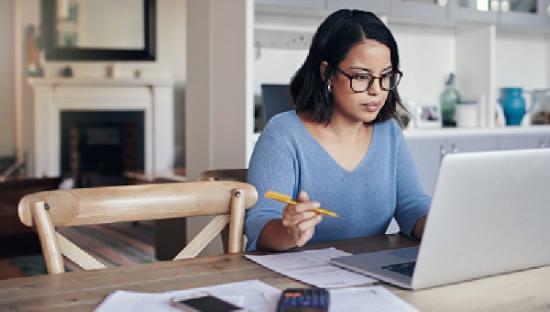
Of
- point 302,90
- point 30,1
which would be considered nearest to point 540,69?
point 302,90

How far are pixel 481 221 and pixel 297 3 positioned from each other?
261 cm

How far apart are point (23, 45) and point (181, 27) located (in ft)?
5.24

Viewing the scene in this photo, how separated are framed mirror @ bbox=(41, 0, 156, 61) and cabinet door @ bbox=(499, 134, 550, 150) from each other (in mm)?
4291

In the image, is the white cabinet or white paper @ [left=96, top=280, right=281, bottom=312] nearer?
white paper @ [left=96, top=280, right=281, bottom=312]

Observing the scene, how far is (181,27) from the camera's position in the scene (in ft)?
25.5

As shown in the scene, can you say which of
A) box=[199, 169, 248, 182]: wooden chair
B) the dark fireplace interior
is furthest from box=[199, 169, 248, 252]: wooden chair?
the dark fireplace interior

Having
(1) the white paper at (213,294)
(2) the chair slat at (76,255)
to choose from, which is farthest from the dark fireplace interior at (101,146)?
(1) the white paper at (213,294)

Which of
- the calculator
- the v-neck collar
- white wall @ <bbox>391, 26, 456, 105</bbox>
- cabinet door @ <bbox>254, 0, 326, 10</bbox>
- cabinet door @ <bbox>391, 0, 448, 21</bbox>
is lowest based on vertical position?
the calculator

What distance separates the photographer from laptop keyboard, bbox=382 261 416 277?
1216 millimetres

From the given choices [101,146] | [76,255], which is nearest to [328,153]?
[76,255]

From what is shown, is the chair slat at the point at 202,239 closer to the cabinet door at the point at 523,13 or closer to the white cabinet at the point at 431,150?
the white cabinet at the point at 431,150

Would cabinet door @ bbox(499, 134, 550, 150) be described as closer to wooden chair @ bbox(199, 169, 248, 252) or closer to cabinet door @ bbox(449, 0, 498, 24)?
cabinet door @ bbox(449, 0, 498, 24)

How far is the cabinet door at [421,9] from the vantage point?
396cm

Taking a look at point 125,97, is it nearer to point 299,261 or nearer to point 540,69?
point 540,69
